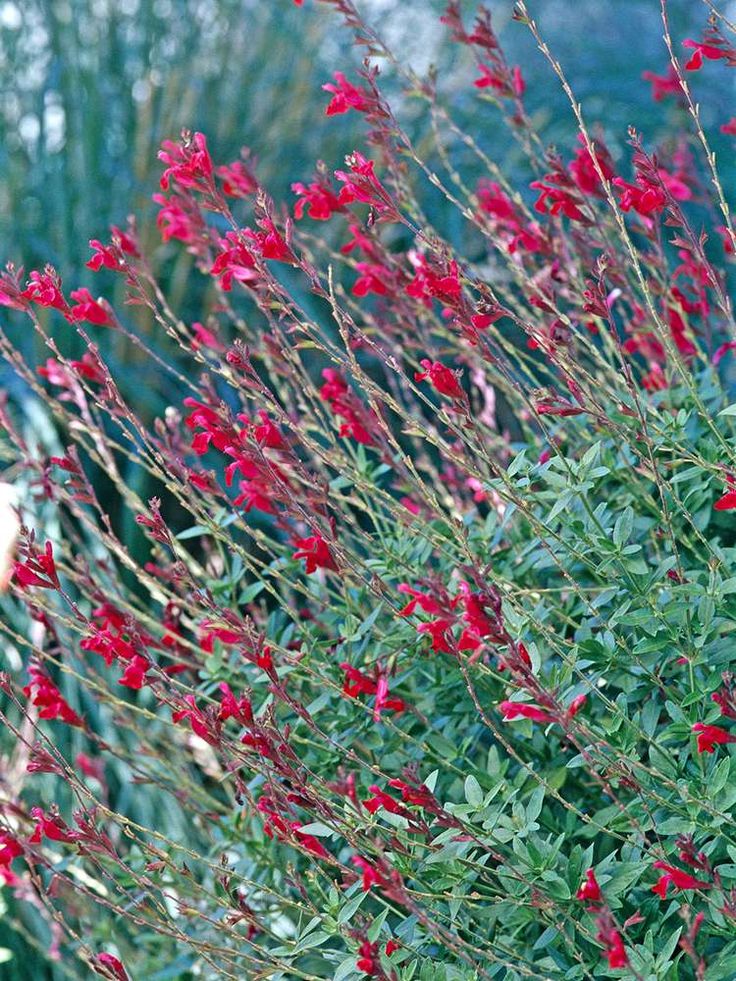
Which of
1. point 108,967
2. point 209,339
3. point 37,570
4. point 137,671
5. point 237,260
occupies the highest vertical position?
point 237,260

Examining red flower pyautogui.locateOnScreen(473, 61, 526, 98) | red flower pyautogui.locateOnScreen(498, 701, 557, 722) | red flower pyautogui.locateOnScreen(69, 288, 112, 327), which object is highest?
red flower pyautogui.locateOnScreen(473, 61, 526, 98)

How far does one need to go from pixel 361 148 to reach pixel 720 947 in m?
4.79

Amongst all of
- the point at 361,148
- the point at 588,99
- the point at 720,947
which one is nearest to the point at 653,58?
the point at 588,99

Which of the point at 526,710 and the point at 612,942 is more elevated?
the point at 526,710

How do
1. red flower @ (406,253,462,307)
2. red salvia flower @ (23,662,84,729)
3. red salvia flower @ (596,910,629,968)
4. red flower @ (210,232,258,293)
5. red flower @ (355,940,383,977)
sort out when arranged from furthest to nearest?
1. red salvia flower @ (23,662,84,729)
2. red flower @ (210,232,258,293)
3. red flower @ (406,253,462,307)
4. red flower @ (355,940,383,977)
5. red salvia flower @ (596,910,629,968)

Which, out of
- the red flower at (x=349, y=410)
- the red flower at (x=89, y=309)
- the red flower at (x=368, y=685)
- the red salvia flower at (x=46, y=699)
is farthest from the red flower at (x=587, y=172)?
the red salvia flower at (x=46, y=699)

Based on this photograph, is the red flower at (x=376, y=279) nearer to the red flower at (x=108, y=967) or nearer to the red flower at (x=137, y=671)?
the red flower at (x=137, y=671)

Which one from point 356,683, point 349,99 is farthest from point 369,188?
point 356,683

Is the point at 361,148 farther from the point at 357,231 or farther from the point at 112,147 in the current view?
the point at 357,231

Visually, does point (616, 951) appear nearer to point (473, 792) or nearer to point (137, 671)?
point (473, 792)

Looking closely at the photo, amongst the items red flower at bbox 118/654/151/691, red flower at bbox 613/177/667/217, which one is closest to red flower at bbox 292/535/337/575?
red flower at bbox 118/654/151/691

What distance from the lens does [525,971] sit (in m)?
1.44

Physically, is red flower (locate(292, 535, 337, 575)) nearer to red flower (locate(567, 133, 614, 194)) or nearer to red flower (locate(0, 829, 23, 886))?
red flower (locate(0, 829, 23, 886))

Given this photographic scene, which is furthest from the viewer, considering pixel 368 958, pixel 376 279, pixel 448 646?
pixel 376 279
